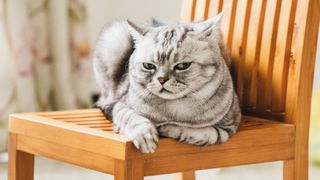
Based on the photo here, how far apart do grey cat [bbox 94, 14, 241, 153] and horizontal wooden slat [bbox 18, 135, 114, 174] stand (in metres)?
0.07

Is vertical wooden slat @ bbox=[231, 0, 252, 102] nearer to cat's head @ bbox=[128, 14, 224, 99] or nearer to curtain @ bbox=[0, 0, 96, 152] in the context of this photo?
cat's head @ bbox=[128, 14, 224, 99]

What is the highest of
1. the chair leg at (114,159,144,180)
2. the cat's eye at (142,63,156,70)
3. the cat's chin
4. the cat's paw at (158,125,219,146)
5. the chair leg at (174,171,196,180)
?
the cat's eye at (142,63,156,70)

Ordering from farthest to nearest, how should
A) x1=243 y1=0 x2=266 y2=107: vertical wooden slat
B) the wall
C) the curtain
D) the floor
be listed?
the wall, the curtain, the floor, x1=243 y1=0 x2=266 y2=107: vertical wooden slat

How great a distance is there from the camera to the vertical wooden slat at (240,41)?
5.32 feet

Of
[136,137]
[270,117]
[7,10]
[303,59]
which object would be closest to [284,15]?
[303,59]

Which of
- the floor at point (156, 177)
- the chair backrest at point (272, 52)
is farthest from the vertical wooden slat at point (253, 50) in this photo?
the floor at point (156, 177)

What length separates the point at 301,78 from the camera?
58.7 inches

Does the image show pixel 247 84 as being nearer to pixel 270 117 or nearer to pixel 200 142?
pixel 270 117

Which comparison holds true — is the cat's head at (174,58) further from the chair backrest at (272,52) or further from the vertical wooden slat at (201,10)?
the vertical wooden slat at (201,10)

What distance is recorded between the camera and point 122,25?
1630mm

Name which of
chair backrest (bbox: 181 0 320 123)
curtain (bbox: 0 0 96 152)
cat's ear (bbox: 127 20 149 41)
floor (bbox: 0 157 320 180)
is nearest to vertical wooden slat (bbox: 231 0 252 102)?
chair backrest (bbox: 181 0 320 123)

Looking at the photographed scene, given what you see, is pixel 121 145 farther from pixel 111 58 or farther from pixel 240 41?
pixel 240 41

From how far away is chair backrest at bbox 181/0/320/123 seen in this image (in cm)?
149

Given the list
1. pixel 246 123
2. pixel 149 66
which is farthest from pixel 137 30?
pixel 246 123
